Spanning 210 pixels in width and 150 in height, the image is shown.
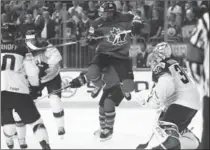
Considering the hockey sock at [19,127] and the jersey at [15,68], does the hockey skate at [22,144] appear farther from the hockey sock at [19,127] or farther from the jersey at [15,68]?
the jersey at [15,68]

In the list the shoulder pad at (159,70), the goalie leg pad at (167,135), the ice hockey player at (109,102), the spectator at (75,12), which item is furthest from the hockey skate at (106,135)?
the spectator at (75,12)

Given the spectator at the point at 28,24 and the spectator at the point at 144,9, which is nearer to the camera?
the spectator at the point at 28,24

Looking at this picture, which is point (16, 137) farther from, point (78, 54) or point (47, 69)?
point (78, 54)

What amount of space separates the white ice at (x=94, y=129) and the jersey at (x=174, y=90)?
0.95m

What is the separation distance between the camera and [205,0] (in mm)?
5230

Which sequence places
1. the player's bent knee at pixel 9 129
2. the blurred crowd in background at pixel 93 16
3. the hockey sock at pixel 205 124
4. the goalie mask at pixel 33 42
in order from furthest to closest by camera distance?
the blurred crowd in background at pixel 93 16 → the goalie mask at pixel 33 42 → the player's bent knee at pixel 9 129 → the hockey sock at pixel 205 124

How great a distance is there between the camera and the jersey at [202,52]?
2322 millimetres

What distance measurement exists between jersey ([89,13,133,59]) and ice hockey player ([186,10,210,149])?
5.88 feet

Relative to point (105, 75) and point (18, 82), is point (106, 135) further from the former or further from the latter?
point (18, 82)

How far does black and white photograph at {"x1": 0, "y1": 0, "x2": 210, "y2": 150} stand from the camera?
123 inches

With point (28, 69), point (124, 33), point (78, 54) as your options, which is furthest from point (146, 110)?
point (28, 69)

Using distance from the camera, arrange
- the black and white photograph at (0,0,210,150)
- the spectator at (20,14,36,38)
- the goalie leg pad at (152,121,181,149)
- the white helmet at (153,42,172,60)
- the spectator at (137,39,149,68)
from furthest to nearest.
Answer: the spectator at (137,39,149,68) < the spectator at (20,14,36,38) < the white helmet at (153,42,172,60) < the black and white photograph at (0,0,210,150) < the goalie leg pad at (152,121,181,149)

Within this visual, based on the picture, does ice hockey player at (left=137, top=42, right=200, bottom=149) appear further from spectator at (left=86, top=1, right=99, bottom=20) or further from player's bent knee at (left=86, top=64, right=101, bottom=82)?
spectator at (left=86, top=1, right=99, bottom=20)

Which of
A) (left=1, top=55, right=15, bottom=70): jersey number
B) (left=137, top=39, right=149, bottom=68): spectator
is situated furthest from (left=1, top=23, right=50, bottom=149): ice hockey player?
(left=137, top=39, right=149, bottom=68): spectator
